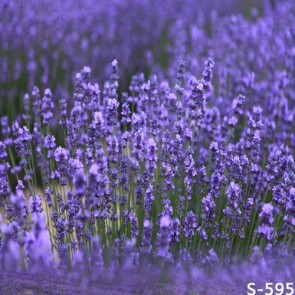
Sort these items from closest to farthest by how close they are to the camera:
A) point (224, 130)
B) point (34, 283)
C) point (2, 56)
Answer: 1. point (34, 283)
2. point (224, 130)
3. point (2, 56)

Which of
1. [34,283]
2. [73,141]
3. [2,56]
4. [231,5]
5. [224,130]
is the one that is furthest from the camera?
[231,5]

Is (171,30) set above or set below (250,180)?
above

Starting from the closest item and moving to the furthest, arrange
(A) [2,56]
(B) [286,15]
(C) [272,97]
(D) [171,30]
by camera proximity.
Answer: (C) [272,97] < (A) [2,56] < (B) [286,15] < (D) [171,30]

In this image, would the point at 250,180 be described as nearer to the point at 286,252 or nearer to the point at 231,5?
the point at 286,252

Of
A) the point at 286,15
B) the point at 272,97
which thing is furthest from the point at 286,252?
the point at 286,15

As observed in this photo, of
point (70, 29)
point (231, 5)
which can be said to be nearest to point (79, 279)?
point (70, 29)

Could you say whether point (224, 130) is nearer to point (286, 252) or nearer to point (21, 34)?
point (286, 252)

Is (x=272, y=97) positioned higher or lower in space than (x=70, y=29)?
lower

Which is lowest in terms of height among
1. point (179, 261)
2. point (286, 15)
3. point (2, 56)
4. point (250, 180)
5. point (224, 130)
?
point (179, 261)

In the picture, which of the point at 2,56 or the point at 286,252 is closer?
the point at 286,252
